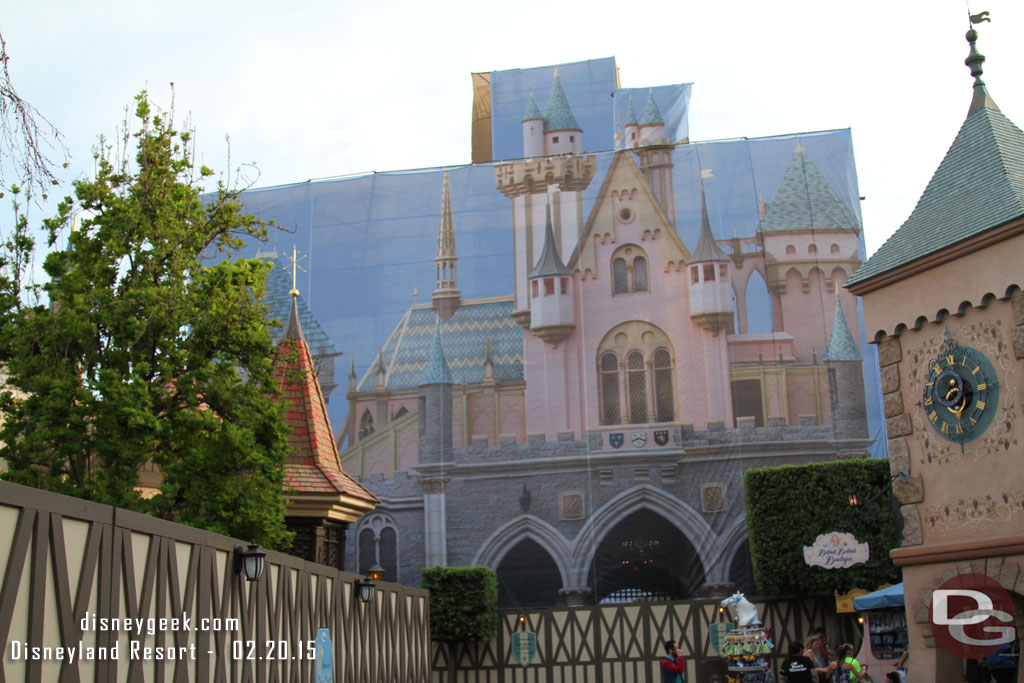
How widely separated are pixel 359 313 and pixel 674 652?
13520 millimetres

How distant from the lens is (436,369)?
75.0ft

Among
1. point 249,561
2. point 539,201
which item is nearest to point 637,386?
point 539,201

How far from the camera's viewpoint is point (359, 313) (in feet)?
78.5

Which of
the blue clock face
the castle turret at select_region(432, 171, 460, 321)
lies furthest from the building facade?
the castle turret at select_region(432, 171, 460, 321)

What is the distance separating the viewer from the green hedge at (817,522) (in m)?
17.4

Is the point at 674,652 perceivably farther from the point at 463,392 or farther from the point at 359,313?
the point at 359,313

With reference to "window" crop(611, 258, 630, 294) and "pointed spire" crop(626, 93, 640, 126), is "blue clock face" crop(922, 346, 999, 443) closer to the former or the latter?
"window" crop(611, 258, 630, 294)

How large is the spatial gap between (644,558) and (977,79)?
12213mm

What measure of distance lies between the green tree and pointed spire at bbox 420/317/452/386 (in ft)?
31.9

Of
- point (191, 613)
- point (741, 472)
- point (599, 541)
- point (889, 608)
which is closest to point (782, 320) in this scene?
point (741, 472)

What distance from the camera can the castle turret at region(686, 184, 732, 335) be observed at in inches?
869

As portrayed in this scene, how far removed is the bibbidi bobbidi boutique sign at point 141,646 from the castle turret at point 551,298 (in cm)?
1470

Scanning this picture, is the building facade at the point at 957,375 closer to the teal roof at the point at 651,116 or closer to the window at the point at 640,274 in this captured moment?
the window at the point at 640,274

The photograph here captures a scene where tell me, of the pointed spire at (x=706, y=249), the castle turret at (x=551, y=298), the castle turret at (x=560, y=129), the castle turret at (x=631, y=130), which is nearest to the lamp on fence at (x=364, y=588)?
the castle turret at (x=551, y=298)
